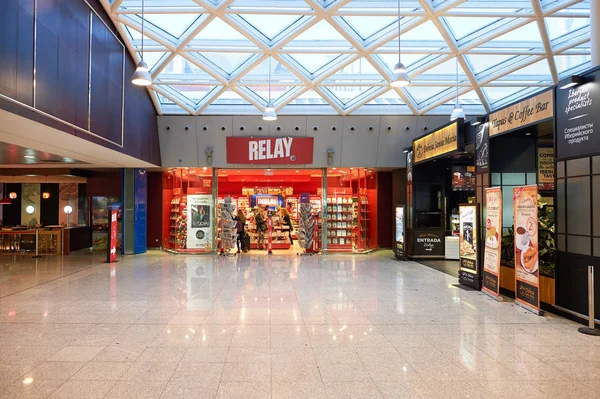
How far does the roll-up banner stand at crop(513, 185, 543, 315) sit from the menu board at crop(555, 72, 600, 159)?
0.80 m

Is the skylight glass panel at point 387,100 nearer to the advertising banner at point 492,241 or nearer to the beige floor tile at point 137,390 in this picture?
the advertising banner at point 492,241

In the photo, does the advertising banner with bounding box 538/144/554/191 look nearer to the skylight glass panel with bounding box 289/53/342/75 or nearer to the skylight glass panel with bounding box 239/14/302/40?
the skylight glass panel with bounding box 289/53/342/75

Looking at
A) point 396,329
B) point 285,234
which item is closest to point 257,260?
point 285,234

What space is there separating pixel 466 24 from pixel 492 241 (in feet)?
18.1

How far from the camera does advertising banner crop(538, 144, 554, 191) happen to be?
300 inches

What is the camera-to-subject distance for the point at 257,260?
1209 centimetres

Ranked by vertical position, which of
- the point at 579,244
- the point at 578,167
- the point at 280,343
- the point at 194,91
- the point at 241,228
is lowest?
the point at 280,343

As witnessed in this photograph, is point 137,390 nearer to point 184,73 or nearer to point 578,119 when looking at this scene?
point 578,119

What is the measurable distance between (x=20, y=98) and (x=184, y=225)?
892 centimetres

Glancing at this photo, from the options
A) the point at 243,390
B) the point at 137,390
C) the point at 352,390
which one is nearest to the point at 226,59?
the point at 137,390

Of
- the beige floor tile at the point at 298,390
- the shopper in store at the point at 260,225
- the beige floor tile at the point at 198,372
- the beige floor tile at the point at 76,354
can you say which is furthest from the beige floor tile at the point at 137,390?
the shopper in store at the point at 260,225

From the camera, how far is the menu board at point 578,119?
17.7 ft

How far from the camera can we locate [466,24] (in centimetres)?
942

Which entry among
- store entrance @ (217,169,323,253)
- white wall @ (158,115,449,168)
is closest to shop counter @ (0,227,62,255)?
white wall @ (158,115,449,168)
